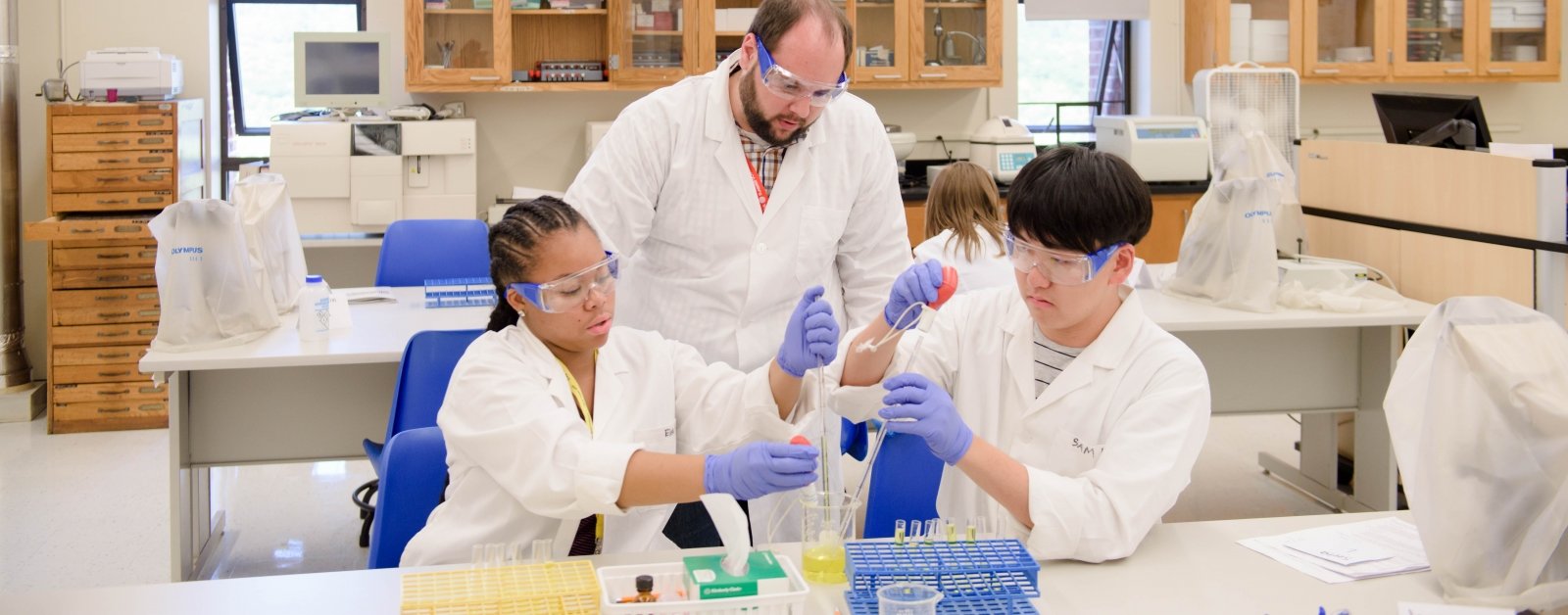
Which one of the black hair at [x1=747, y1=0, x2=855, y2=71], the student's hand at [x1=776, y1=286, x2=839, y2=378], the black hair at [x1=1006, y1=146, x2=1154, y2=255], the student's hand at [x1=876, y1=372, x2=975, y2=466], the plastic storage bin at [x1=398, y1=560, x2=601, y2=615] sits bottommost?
the plastic storage bin at [x1=398, y1=560, x2=601, y2=615]

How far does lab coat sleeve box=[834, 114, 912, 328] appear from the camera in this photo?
245 centimetres

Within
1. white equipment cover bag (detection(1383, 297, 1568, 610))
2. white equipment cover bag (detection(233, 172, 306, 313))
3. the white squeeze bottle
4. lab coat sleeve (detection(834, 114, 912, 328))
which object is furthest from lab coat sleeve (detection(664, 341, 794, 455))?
white equipment cover bag (detection(233, 172, 306, 313))

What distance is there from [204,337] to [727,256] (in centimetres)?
142

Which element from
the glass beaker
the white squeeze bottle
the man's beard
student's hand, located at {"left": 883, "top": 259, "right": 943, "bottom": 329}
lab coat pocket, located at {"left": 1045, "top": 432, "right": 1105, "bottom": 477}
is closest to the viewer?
the glass beaker

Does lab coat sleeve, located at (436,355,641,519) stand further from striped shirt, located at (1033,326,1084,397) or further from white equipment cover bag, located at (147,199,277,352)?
white equipment cover bag, located at (147,199,277,352)

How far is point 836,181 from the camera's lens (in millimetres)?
2387

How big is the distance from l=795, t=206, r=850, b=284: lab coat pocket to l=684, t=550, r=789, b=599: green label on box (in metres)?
0.98

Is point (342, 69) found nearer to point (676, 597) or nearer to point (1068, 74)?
point (1068, 74)

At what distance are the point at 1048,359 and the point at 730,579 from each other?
717 millimetres

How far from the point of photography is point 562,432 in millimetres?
1648

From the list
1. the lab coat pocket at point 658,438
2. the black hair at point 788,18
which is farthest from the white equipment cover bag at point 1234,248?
the lab coat pocket at point 658,438

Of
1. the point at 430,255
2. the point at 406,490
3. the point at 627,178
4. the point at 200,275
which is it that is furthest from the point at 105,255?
the point at 406,490

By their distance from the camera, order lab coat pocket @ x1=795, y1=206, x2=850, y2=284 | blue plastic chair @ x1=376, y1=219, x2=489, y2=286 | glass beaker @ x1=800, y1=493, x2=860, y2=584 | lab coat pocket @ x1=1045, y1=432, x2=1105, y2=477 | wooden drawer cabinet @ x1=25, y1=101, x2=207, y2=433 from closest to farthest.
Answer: glass beaker @ x1=800, y1=493, x2=860, y2=584, lab coat pocket @ x1=1045, y1=432, x2=1105, y2=477, lab coat pocket @ x1=795, y1=206, x2=850, y2=284, blue plastic chair @ x1=376, y1=219, x2=489, y2=286, wooden drawer cabinet @ x1=25, y1=101, x2=207, y2=433

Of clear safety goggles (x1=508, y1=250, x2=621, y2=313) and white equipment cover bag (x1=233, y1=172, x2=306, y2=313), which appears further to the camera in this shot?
white equipment cover bag (x1=233, y1=172, x2=306, y2=313)
